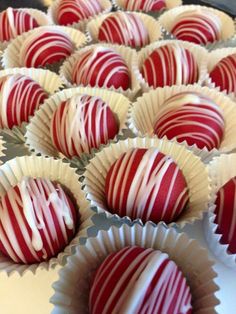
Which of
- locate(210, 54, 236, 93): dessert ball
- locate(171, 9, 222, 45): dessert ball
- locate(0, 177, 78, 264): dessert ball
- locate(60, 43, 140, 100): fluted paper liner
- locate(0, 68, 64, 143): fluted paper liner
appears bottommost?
locate(0, 177, 78, 264): dessert ball

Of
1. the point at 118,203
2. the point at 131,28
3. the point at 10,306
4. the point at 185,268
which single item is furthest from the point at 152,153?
the point at 131,28

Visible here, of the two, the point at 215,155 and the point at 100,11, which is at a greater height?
the point at 100,11

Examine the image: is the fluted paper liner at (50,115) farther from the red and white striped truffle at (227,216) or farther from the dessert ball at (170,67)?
the red and white striped truffle at (227,216)

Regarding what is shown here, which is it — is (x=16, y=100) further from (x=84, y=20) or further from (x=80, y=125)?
(x=84, y=20)

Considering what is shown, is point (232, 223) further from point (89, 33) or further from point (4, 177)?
point (89, 33)

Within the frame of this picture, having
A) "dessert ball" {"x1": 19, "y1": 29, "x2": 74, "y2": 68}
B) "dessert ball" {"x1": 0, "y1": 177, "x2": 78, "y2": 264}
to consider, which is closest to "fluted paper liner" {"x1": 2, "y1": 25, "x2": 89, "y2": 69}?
"dessert ball" {"x1": 19, "y1": 29, "x2": 74, "y2": 68}

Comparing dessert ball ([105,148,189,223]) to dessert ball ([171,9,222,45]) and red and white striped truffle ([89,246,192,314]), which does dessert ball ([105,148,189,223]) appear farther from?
dessert ball ([171,9,222,45])

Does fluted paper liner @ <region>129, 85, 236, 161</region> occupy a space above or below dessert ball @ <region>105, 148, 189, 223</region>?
above

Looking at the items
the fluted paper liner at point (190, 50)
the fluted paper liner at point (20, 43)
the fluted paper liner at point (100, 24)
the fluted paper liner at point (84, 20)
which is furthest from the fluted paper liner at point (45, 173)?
the fluted paper liner at point (84, 20)
